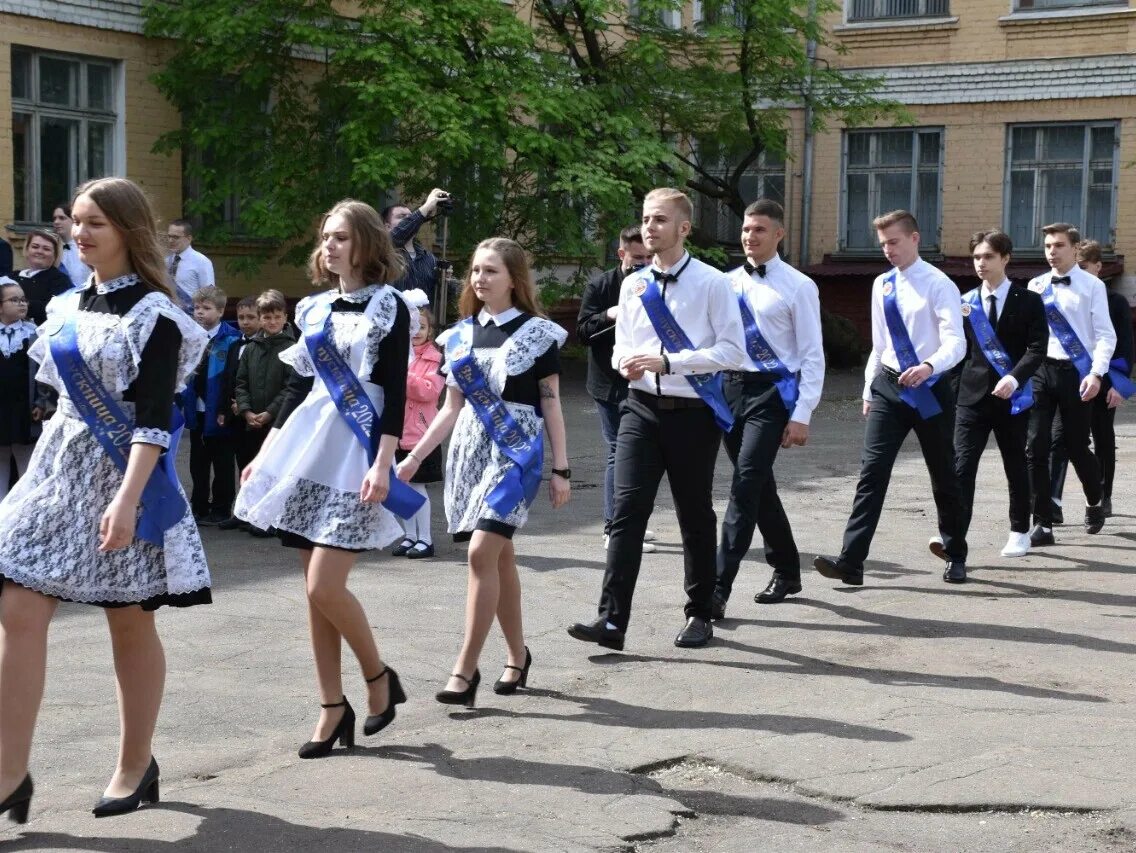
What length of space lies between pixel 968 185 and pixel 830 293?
287 cm

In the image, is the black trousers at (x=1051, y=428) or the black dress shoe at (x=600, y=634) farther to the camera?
the black trousers at (x=1051, y=428)

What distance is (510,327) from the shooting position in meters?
6.52

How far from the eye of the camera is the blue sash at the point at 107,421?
478cm

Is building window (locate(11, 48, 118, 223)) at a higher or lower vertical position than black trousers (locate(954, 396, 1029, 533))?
higher

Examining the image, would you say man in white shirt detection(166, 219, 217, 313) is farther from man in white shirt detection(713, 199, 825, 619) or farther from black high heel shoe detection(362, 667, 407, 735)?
black high heel shoe detection(362, 667, 407, 735)

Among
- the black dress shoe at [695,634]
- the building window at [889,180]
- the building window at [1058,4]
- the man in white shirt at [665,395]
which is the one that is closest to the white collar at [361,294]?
the man in white shirt at [665,395]

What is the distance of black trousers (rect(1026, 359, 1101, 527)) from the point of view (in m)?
10.6

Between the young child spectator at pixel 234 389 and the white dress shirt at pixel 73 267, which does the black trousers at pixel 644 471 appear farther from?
the white dress shirt at pixel 73 267

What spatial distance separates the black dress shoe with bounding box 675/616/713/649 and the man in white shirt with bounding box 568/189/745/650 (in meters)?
0.32

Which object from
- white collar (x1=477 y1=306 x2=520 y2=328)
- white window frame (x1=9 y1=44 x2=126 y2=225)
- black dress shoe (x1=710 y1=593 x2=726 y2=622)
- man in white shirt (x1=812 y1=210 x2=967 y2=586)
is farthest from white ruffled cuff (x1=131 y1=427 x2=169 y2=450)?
white window frame (x1=9 y1=44 x2=126 y2=225)

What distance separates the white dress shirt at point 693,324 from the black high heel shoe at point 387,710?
1.98 meters

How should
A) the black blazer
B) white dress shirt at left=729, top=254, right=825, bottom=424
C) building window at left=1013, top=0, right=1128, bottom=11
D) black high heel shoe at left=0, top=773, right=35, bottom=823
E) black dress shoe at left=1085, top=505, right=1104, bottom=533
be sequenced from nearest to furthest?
black high heel shoe at left=0, top=773, right=35, bottom=823 → white dress shirt at left=729, top=254, right=825, bottom=424 → the black blazer → black dress shoe at left=1085, top=505, right=1104, bottom=533 → building window at left=1013, top=0, right=1128, bottom=11

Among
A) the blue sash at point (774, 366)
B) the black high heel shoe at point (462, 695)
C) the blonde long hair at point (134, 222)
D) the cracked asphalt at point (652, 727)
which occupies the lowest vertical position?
the cracked asphalt at point (652, 727)

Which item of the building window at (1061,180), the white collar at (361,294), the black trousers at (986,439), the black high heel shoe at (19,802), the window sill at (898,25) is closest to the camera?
the black high heel shoe at (19,802)
